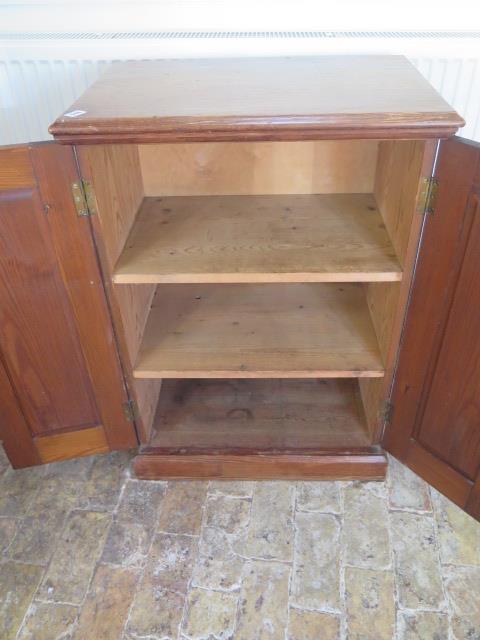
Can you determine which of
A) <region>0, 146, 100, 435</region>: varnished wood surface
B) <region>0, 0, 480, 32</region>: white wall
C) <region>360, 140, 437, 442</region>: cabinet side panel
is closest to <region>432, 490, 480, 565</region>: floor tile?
<region>360, 140, 437, 442</region>: cabinet side panel

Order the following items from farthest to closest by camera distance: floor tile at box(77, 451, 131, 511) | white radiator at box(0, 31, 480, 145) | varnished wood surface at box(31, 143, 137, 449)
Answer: floor tile at box(77, 451, 131, 511)
white radiator at box(0, 31, 480, 145)
varnished wood surface at box(31, 143, 137, 449)

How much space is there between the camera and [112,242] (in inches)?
49.3

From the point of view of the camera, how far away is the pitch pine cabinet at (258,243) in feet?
3.40

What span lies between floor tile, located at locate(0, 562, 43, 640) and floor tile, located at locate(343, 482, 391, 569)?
32.5 inches

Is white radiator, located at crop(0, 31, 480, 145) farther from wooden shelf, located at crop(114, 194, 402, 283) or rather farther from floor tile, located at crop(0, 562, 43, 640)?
floor tile, located at crop(0, 562, 43, 640)

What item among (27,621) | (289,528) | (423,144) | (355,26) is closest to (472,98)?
(355,26)

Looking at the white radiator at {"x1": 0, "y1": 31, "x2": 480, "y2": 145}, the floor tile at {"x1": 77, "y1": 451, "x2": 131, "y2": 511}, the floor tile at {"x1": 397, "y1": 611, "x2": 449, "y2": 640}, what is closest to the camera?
the floor tile at {"x1": 397, "y1": 611, "x2": 449, "y2": 640}

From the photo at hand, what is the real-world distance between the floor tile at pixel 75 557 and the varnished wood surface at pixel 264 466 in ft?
0.62

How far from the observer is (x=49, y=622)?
128cm

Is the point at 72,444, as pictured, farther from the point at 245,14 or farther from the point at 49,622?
the point at 245,14

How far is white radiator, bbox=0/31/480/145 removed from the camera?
4.75 ft

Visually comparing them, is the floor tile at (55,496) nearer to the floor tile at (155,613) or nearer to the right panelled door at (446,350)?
the floor tile at (155,613)

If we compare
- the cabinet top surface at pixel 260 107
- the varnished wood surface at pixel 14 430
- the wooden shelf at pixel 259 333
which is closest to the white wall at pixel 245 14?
the cabinet top surface at pixel 260 107

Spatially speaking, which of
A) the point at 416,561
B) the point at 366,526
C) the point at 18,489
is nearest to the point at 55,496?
the point at 18,489
